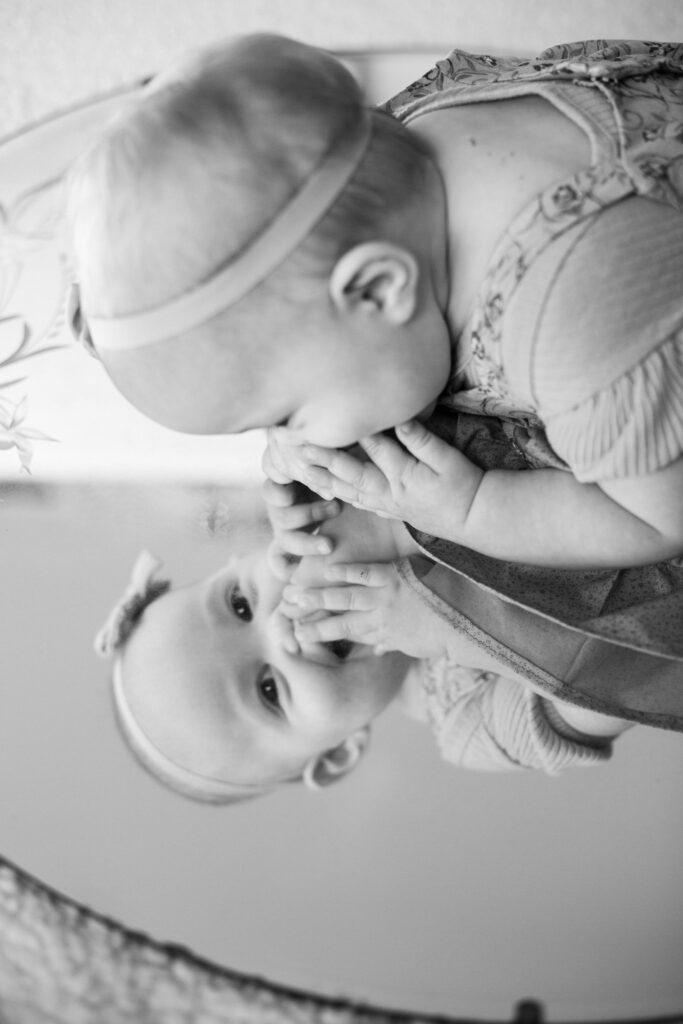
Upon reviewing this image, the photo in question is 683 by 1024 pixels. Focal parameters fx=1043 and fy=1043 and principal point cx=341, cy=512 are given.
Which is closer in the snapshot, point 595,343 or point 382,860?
point 595,343

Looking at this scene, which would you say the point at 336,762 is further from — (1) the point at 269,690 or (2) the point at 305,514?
(2) the point at 305,514

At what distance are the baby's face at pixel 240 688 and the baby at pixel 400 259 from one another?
0.69 ft

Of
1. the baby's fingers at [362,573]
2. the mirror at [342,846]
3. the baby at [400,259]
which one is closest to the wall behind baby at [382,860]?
the mirror at [342,846]

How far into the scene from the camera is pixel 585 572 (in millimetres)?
725

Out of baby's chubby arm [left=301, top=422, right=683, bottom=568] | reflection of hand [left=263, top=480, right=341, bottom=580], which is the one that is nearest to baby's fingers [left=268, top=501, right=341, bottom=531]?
reflection of hand [left=263, top=480, right=341, bottom=580]

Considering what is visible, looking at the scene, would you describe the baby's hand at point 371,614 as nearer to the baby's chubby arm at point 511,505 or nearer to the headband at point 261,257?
the baby's chubby arm at point 511,505

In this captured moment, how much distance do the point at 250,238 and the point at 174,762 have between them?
41cm

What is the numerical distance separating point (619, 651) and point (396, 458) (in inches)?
8.7

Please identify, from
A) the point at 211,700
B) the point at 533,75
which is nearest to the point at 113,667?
the point at 211,700

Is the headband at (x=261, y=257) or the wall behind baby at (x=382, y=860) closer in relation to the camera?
the headband at (x=261, y=257)

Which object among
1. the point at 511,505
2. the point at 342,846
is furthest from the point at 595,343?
the point at 342,846

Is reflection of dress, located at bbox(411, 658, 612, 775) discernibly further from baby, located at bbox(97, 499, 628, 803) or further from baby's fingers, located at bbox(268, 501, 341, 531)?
baby's fingers, located at bbox(268, 501, 341, 531)

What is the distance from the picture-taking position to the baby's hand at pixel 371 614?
31.1 inches

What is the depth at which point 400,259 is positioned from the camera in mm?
550
